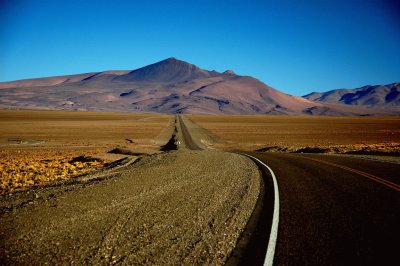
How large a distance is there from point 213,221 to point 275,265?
257 cm

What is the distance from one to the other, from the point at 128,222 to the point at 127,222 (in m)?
0.02

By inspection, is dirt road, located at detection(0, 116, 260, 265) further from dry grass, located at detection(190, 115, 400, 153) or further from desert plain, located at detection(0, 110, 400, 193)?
dry grass, located at detection(190, 115, 400, 153)

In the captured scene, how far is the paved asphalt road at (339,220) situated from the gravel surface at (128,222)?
1085 mm

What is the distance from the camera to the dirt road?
630 centimetres

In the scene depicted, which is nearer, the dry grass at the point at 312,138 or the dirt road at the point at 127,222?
the dirt road at the point at 127,222

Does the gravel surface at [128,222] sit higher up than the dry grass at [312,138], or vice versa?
the gravel surface at [128,222]

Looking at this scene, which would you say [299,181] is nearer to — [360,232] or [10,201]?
[360,232]

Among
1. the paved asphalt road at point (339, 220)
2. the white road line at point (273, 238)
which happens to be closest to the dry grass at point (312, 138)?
the paved asphalt road at point (339, 220)

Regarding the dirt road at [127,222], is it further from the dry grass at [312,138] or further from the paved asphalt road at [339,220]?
the dry grass at [312,138]

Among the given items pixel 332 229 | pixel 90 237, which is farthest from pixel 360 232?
pixel 90 237

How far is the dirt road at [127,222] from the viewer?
630 centimetres

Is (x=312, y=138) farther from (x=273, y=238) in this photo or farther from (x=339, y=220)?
(x=273, y=238)

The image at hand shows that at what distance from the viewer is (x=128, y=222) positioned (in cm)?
802

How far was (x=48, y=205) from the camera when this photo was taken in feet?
30.3
